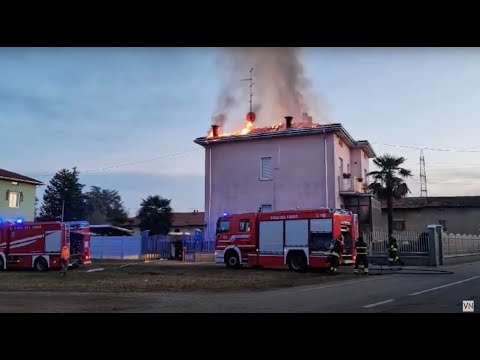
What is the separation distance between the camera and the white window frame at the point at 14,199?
37062mm

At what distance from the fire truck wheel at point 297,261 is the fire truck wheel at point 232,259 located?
114 inches

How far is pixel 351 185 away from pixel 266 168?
258 inches

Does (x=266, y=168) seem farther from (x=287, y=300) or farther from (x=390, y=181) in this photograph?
(x=287, y=300)

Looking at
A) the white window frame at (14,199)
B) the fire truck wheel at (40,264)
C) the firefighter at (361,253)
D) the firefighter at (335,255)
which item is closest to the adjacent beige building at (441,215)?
the firefighter at (361,253)

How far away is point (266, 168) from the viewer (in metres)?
32.8

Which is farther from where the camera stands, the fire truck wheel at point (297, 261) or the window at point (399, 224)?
the window at point (399, 224)

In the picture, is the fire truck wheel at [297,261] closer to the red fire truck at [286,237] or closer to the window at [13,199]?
the red fire truck at [286,237]

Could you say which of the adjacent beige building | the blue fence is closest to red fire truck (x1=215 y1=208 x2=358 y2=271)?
the blue fence

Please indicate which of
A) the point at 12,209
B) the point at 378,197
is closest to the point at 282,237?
the point at 378,197

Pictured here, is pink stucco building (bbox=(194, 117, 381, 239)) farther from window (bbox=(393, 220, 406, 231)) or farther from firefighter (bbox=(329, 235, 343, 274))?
window (bbox=(393, 220, 406, 231))

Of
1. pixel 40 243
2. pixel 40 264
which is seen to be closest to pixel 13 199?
pixel 40 243
